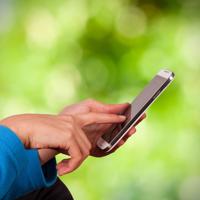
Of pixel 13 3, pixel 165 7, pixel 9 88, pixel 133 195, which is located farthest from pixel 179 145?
pixel 13 3

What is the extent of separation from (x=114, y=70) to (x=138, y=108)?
886 millimetres

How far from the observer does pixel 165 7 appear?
1492 millimetres

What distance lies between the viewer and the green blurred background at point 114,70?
1464 millimetres

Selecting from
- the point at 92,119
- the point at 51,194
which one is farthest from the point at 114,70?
the point at 92,119

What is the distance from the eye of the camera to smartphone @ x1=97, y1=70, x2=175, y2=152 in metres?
0.61

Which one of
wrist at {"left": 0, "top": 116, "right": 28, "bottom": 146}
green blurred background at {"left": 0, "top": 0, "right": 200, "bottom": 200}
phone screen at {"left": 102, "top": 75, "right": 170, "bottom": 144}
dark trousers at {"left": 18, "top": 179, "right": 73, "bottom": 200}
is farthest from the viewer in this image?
green blurred background at {"left": 0, "top": 0, "right": 200, "bottom": 200}

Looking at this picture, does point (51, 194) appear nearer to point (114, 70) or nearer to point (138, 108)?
point (138, 108)

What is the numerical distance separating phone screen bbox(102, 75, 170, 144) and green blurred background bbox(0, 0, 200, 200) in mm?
832

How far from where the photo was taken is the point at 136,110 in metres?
0.62

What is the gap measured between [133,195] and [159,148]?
0.17 meters

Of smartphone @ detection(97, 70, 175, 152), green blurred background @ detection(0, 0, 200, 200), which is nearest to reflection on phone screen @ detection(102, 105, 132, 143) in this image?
smartphone @ detection(97, 70, 175, 152)

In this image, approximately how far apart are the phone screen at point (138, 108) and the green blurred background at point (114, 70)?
2.73ft

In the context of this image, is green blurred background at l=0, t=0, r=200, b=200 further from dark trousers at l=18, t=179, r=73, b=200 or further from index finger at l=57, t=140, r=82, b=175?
index finger at l=57, t=140, r=82, b=175

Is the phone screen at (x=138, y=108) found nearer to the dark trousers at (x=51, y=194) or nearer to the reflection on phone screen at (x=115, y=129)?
the reflection on phone screen at (x=115, y=129)
